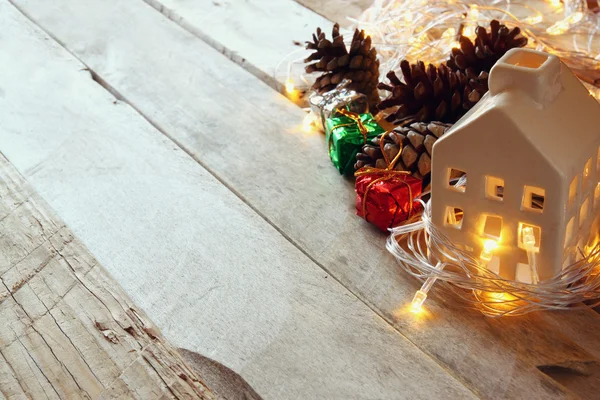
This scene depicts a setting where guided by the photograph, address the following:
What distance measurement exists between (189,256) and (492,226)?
34 centimetres

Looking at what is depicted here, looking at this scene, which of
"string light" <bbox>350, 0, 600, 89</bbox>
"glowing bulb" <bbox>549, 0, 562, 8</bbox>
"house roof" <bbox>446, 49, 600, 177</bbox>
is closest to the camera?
"house roof" <bbox>446, 49, 600, 177</bbox>

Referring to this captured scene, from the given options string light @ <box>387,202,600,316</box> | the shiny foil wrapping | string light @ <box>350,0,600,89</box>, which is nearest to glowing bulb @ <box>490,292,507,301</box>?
string light @ <box>387,202,600,316</box>

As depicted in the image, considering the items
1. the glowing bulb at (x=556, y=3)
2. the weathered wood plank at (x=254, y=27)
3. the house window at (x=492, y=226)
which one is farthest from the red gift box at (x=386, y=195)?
the glowing bulb at (x=556, y=3)

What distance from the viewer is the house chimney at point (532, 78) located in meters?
0.64

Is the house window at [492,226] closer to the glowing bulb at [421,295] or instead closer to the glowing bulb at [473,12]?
the glowing bulb at [421,295]

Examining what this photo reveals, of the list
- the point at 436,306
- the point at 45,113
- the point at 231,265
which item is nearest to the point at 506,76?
Result: the point at 436,306

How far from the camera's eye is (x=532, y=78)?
64cm

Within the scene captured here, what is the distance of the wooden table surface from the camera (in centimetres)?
70

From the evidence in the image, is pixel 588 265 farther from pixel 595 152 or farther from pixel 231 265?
pixel 231 265

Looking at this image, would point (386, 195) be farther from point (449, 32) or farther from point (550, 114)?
point (449, 32)

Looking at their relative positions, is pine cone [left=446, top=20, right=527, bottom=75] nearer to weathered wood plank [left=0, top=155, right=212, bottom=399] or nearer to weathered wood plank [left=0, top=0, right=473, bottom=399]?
weathered wood plank [left=0, top=0, right=473, bottom=399]

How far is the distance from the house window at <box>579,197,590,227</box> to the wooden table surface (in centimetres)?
9

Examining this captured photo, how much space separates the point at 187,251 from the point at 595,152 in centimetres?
45

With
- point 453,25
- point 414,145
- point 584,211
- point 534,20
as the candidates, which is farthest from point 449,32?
point 584,211
